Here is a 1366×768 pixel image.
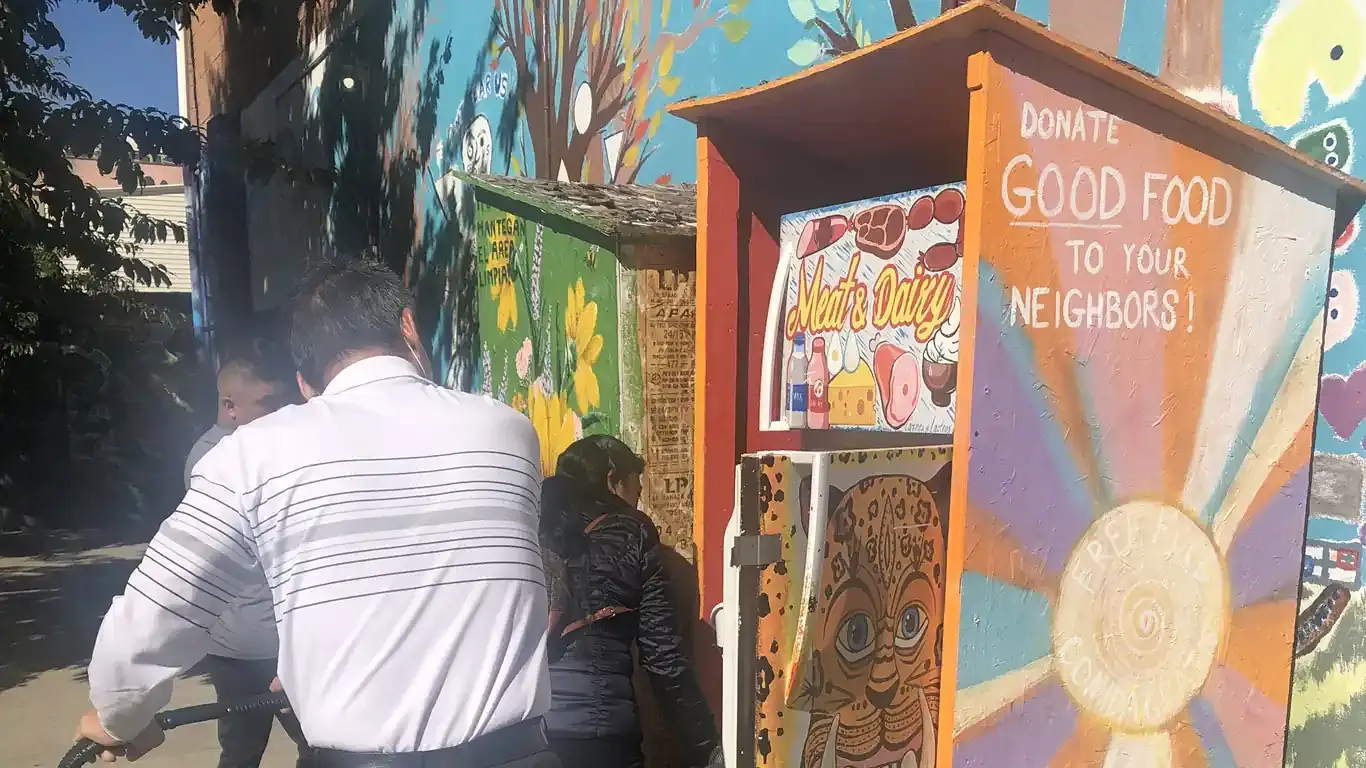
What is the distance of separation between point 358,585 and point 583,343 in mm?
1547

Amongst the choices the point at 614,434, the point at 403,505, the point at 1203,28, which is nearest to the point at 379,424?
the point at 403,505

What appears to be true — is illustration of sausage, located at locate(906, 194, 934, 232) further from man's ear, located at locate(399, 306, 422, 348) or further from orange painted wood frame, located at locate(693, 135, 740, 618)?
man's ear, located at locate(399, 306, 422, 348)

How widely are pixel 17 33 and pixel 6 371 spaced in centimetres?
252

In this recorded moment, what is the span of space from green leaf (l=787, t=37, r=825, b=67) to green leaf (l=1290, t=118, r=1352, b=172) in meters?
2.02

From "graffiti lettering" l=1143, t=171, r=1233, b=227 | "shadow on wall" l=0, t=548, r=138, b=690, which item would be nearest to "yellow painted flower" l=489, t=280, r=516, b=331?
"graffiti lettering" l=1143, t=171, r=1233, b=227

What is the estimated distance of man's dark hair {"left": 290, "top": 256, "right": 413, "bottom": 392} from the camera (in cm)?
204

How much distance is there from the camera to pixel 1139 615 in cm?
198

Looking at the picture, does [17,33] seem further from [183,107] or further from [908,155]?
[183,107]

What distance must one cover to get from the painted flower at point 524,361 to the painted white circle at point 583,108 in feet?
7.76

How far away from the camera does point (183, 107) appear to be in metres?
17.9

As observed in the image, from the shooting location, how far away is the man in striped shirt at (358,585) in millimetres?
1827

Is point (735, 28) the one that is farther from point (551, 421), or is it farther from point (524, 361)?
point (551, 421)

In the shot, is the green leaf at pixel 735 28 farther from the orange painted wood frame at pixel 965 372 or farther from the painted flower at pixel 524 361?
the orange painted wood frame at pixel 965 372

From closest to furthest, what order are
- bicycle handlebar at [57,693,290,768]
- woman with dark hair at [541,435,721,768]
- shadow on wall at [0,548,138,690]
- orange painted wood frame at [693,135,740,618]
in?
bicycle handlebar at [57,693,290,768]
orange painted wood frame at [693,135,740,618]
woman with dark hair at [541,435,721,768]
shadow on wall at [0,548,138,690]
